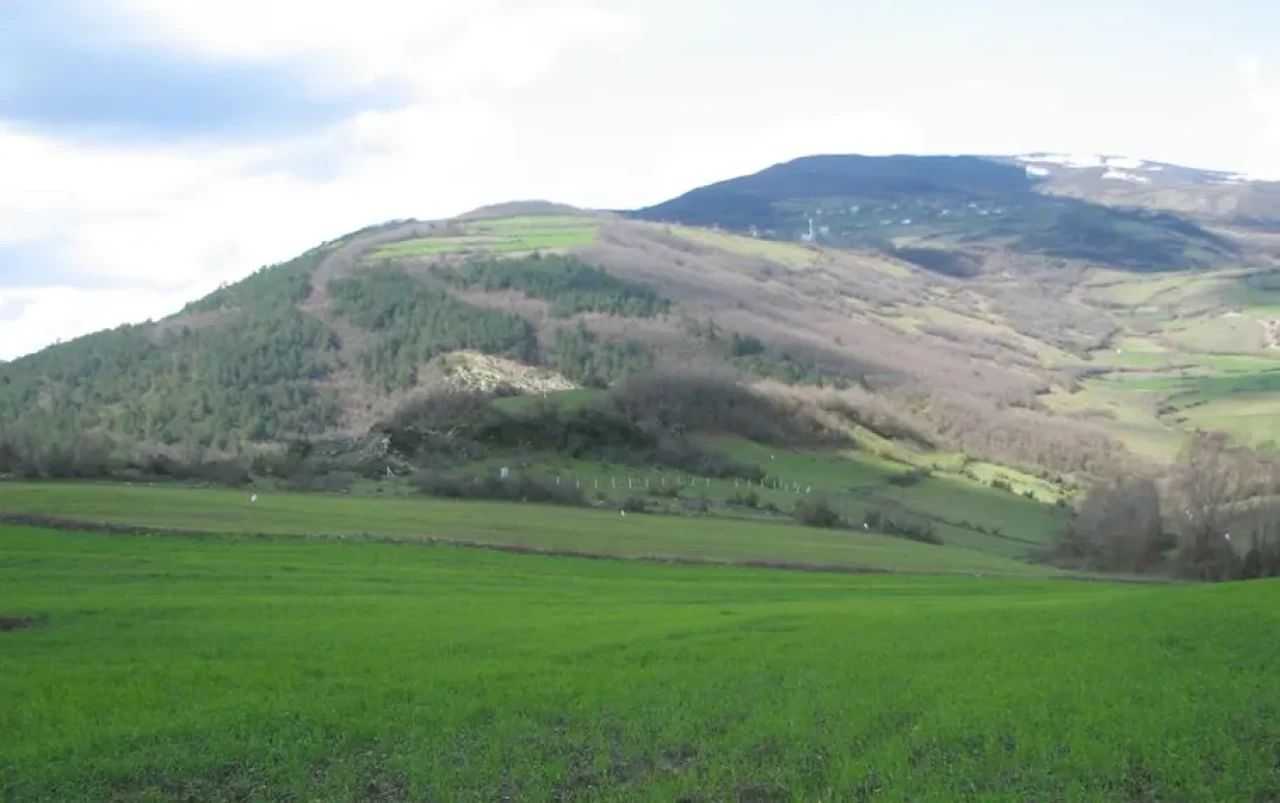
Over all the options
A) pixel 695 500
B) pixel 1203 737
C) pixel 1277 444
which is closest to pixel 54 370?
pixel 695 500

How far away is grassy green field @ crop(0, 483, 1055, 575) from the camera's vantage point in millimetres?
60375

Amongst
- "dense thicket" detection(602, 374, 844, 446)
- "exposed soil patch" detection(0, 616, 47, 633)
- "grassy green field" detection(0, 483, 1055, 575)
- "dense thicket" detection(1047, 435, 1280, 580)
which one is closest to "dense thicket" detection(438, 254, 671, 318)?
"dense thicket" detection(602, 374, 844, 446)

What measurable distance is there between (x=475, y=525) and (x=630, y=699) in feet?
149

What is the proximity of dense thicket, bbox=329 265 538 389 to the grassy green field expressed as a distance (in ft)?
298

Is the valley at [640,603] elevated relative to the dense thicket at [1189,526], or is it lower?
elevated

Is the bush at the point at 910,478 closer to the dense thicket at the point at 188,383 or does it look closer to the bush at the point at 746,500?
the bush at the point at 746,500

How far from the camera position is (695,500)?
97.4 metres

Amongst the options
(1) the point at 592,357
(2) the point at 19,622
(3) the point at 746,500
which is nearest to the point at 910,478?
(3) the point at 746,500

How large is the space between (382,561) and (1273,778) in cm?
Result: 3921

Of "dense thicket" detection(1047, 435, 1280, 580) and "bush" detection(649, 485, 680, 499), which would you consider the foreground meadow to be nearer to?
"dense thicket" detection(1047, 435, 1280, 580)

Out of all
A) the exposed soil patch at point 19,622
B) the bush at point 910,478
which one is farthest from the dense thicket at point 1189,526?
the exposed soil patch at point 19,622

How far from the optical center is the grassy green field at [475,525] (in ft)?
198

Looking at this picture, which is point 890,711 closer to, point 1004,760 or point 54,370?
point 1004,760

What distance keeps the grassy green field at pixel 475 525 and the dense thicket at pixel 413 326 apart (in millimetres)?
90860
